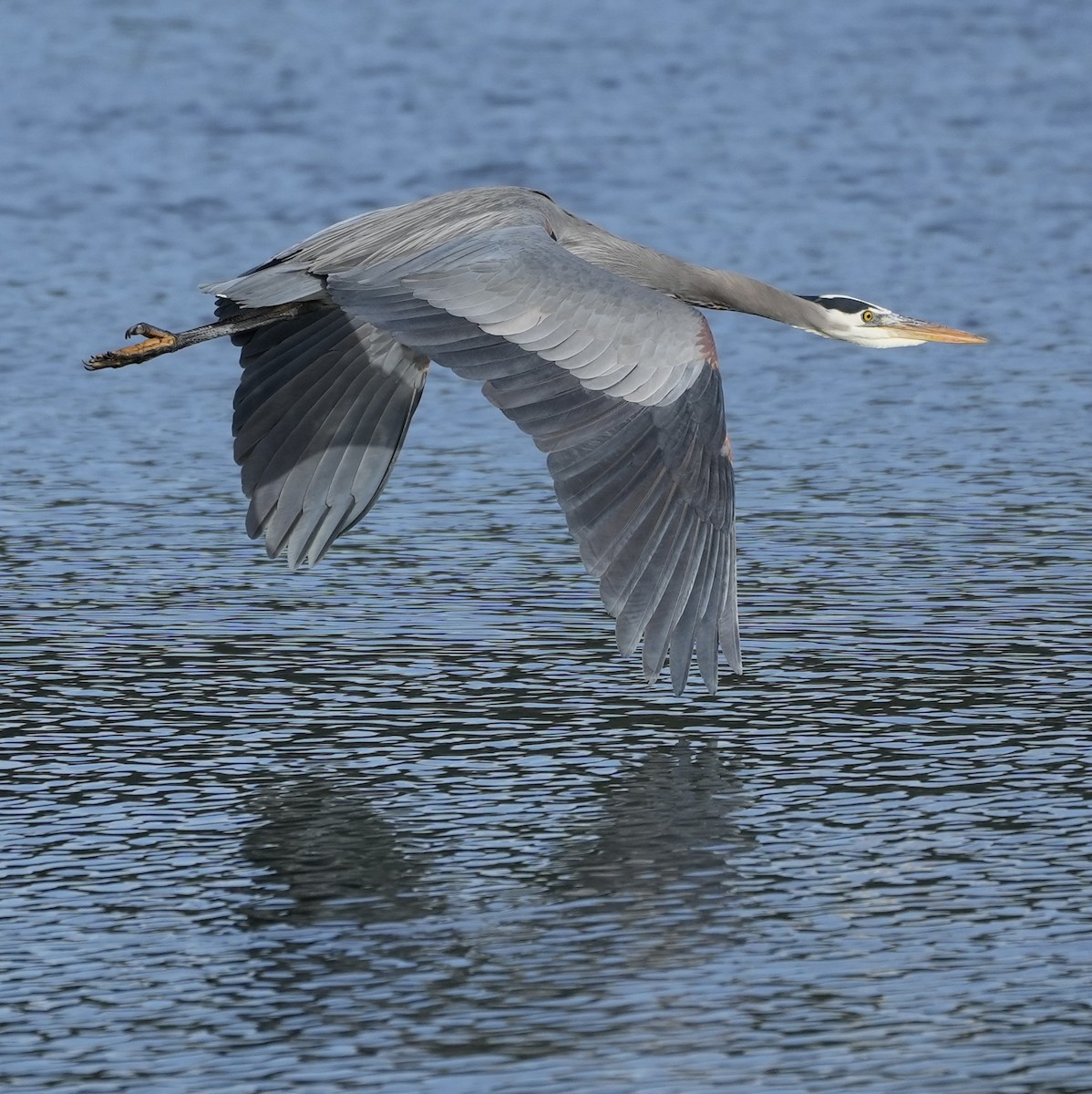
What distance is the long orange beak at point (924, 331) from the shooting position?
31.4 feet

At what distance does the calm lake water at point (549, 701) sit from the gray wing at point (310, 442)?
0.96 feet

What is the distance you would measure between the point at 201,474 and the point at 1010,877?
4.90 metres

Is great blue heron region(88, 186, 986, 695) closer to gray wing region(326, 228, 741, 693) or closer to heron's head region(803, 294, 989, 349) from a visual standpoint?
gray wing region(326, 228, 741, 693)

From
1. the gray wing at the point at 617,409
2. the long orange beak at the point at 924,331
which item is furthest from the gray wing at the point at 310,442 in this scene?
the long orange beak at the point at 924,331

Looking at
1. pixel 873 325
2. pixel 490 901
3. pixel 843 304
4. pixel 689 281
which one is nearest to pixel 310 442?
pixel 689 281

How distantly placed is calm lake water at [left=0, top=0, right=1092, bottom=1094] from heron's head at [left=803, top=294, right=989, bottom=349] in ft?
2.01

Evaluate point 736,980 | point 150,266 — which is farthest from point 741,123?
point 736,980

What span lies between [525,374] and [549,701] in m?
1.02

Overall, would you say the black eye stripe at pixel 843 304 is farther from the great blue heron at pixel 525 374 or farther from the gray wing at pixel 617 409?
the gray wing at pixel 617 409

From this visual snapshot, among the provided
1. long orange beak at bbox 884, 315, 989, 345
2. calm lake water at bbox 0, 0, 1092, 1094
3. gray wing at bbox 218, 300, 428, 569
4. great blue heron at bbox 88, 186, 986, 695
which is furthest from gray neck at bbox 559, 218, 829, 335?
gray wing at bbox 218, 300, 428, 569

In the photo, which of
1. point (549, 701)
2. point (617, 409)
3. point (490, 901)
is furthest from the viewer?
point (549, 701)

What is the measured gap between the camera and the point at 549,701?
7426 mm

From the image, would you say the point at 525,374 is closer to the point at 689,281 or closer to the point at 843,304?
the point at 689,281

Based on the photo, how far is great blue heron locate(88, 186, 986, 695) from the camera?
267 inches
